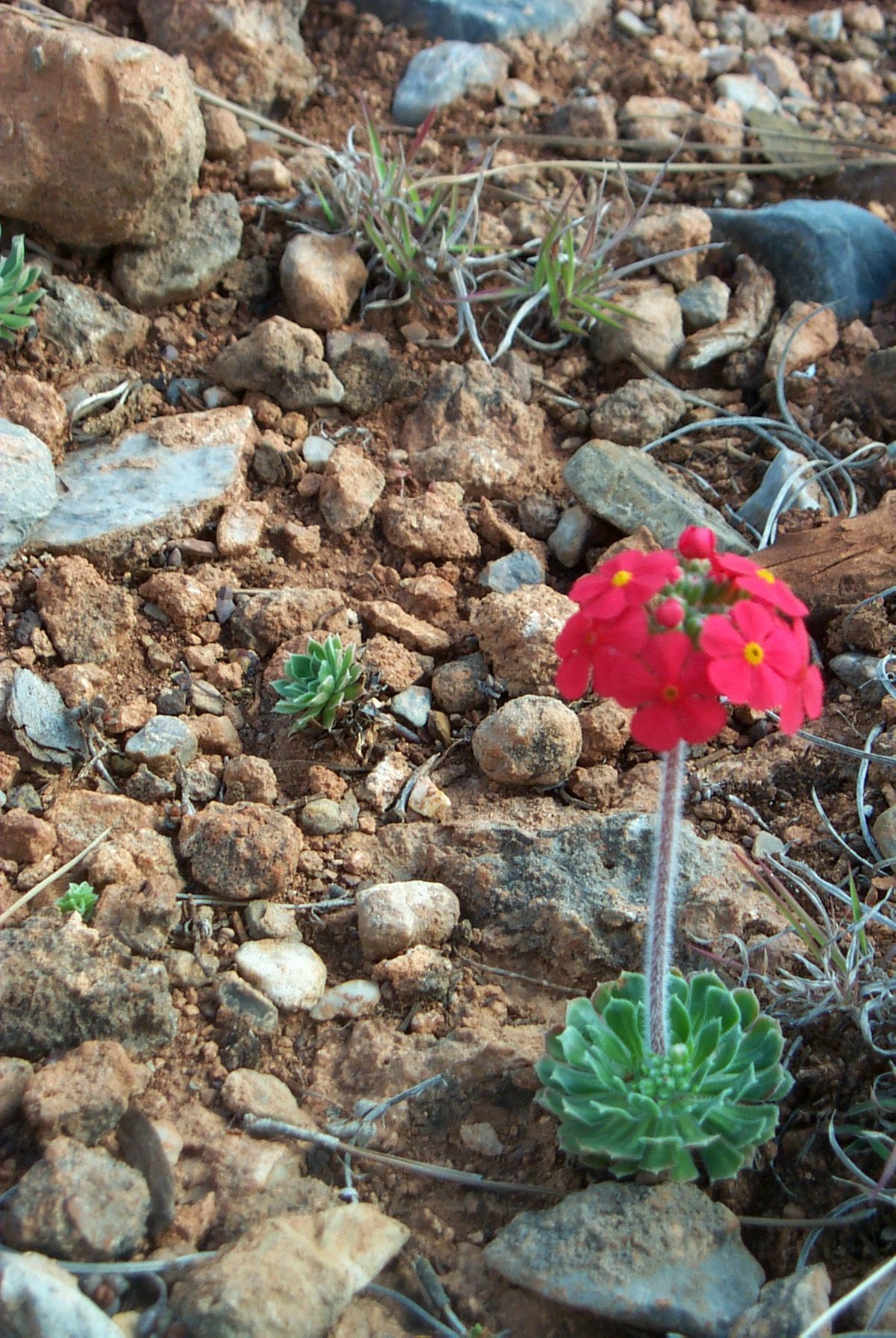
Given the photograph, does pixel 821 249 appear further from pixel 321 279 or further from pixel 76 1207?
pixel 76 1207

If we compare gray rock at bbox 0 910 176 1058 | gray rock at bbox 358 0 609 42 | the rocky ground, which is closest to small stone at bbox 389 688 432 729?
the rocky ground

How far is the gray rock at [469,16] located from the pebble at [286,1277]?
4.82 meters

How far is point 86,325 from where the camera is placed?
12.4ft

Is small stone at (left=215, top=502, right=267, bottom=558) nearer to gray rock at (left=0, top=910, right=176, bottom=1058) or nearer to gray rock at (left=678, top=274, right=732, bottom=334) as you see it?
gray rock at (left=0, top=910, right=176, bottom=1058)

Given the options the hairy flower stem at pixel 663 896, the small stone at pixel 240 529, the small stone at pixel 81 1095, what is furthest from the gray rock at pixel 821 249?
the small stone at pixel 81 1095

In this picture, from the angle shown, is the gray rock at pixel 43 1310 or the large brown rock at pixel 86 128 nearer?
the gray rock at pixel 43 1310

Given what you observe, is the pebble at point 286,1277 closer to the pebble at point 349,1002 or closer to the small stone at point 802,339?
the pebble at point 349,1002

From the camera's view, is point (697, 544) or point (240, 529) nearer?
point (697, 544)

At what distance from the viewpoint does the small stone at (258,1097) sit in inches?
88.4

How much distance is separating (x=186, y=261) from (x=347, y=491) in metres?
1.14

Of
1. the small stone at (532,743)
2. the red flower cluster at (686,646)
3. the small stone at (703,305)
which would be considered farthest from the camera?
the small stone at (703,305)

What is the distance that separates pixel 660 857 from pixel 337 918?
0.95m

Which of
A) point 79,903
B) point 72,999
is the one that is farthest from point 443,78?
point 72,999

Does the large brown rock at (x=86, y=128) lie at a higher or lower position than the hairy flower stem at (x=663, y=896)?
higher
